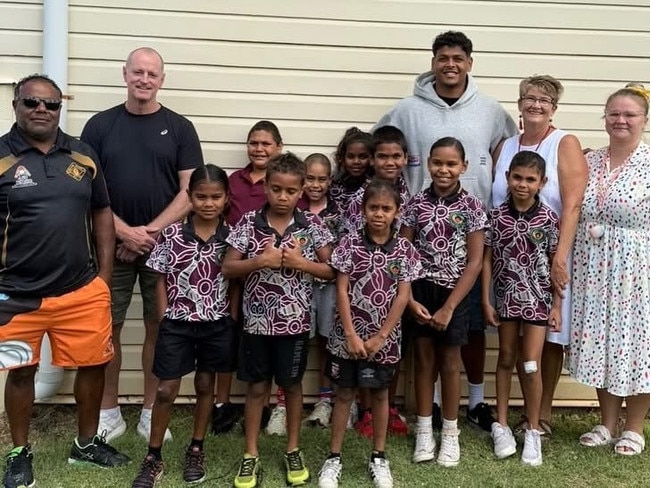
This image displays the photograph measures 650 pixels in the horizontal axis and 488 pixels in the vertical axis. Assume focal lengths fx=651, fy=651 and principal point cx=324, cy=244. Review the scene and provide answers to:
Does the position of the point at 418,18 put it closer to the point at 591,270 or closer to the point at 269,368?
the point at 591,270

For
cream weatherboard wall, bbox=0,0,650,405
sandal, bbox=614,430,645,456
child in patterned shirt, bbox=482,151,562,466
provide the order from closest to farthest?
1. child in patterned shirt, bbox=482,151,562,466
2. sandal, bbox=614,430,645,456
3. cream weatherboard wall, bbox=0,0,650,405

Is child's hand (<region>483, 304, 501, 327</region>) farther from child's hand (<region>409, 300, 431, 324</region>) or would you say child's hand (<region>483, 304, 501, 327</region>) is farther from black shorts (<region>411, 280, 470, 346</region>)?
child's hand (<region>409, 300, 431, 324</region>)

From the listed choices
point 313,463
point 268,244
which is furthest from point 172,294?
point 313,463

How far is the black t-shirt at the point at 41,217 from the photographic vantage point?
118 inches

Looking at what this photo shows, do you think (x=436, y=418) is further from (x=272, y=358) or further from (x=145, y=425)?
(x=145, y=425)

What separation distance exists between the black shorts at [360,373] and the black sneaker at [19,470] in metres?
1.55

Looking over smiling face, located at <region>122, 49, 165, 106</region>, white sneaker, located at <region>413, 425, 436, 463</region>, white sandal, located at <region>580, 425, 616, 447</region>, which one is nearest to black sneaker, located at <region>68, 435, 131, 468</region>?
white sneaker, located at <region>413, 425, 436, 463</region>

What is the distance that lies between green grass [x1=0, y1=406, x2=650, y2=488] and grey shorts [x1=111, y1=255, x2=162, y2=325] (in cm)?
73

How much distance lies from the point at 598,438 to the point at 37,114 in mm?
3523

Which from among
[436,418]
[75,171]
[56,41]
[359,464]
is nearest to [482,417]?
[436,418]

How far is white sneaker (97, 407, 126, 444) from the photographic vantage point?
12.3 ft

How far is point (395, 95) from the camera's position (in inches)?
167

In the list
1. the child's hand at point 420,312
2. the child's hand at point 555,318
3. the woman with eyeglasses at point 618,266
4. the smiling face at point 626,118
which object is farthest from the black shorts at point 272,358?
the smiling face at point 626,118

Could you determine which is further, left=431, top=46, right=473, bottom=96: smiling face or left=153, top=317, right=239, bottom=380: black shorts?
left=431, top=46, right=473, bottom=96: smiling face
